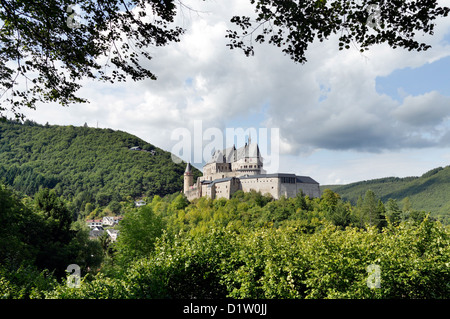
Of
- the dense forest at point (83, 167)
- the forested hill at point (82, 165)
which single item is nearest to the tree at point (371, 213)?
the dense forest at point (83, 167)

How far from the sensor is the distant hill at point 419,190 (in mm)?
133350

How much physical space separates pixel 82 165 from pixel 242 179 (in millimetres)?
115535

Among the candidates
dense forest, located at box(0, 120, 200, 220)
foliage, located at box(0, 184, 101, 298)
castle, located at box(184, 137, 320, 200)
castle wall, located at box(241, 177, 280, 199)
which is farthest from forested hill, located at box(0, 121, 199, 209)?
foliage, located at box(0, 184, 101, 298)

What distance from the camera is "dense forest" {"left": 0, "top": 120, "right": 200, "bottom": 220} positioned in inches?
5300

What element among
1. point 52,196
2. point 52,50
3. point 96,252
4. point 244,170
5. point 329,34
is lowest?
point 96,252

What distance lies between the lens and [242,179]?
73375mm

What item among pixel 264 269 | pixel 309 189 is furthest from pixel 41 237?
pixel 309 189

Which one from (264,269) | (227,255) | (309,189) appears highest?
(309,189)

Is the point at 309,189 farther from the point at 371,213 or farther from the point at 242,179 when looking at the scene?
the point at 371,213

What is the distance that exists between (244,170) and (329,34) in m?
74.7
